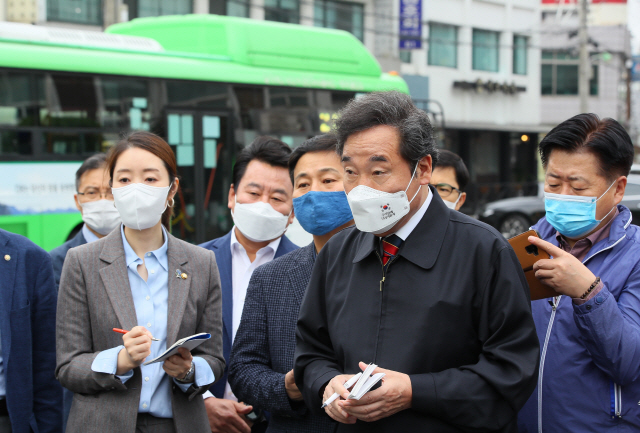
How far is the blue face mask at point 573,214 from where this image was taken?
258 cm

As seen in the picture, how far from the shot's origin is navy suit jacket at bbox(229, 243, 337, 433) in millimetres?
2656

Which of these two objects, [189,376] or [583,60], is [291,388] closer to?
[189,376]

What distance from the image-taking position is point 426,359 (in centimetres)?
207

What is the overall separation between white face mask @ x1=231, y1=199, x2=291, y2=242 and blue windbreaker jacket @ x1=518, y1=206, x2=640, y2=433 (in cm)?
151

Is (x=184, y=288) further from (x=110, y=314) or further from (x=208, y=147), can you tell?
(x=208, y=147)

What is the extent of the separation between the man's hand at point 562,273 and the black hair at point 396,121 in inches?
21.8

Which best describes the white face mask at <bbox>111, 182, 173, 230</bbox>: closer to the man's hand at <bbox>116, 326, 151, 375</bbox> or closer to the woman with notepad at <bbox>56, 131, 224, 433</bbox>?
the woman with notepad at <bbox>56, 131, 224, 433</bbox>

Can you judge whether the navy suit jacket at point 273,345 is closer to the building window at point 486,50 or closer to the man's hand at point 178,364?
the man's hand at point 178,364

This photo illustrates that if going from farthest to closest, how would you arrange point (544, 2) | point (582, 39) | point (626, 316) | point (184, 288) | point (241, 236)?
point (544, 2)
point (582, 39)
point (241, 236)
point (184, 288)
point (626, 316)

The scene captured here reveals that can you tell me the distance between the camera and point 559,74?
106 feet

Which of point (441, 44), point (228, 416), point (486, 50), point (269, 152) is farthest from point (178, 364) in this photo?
point (486, 50)

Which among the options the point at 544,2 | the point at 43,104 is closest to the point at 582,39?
the point at 544,2

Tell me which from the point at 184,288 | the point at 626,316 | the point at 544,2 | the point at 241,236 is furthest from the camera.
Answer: the point at 544,2

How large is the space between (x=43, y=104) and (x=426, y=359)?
7216 millimetres
